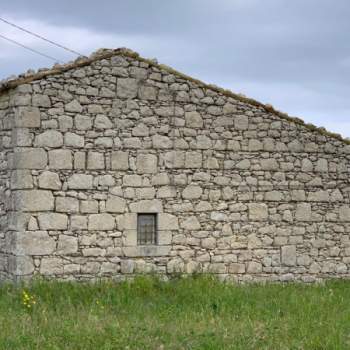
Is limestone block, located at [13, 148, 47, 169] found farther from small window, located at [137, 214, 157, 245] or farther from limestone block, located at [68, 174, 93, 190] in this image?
small window, located at [137, 214, 157, 245]

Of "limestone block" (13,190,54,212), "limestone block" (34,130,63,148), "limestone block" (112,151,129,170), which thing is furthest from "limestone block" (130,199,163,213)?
"limestone block" (34,130,63,148)

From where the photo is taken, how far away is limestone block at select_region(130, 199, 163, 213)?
12211mm

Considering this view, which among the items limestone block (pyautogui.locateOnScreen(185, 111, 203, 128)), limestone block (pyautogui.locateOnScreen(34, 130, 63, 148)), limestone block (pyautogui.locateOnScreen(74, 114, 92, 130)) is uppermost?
limestone block (pyautogui.locateOnScreen(185, 111, 203, 128))

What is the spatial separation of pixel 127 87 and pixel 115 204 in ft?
6.82

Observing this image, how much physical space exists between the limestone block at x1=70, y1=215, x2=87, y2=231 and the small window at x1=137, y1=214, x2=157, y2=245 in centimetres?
101

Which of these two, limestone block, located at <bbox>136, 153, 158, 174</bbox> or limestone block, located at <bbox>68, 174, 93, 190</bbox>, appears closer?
limestone block, located at <bbox>68, 174, 93, 190</bbox>

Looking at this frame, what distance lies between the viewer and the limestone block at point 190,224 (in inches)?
496

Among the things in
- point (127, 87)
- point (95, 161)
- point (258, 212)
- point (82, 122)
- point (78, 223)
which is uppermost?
point (127, 87)

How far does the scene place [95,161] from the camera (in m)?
12.0

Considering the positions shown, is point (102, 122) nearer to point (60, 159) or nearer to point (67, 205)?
point (60, 159)

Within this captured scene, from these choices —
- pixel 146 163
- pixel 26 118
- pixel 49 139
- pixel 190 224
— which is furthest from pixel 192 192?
pixel 26 118

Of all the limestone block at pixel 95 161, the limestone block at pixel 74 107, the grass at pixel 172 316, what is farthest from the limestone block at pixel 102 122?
the grass at pixel 172 316

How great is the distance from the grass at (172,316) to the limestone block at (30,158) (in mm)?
1914

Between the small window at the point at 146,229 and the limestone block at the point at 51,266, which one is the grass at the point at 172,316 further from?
the small window at the point at 146,229
